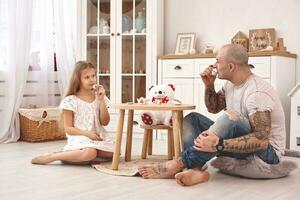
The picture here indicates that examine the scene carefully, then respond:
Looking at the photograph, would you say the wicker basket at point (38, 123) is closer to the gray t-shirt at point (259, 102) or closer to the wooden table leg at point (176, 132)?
the wooden table leg at point (176, 132)

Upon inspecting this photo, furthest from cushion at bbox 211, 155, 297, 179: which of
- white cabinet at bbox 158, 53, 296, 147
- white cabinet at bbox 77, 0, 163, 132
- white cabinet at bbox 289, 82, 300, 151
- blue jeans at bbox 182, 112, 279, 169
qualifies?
white cabinet at bbox 77, 0, 163, 132

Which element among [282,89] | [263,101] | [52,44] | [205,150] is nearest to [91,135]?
[205,150]

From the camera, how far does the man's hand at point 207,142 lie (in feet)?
7.06

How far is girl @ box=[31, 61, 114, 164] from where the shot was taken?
9.06 feet

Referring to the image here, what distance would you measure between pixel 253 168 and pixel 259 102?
35 centimetres

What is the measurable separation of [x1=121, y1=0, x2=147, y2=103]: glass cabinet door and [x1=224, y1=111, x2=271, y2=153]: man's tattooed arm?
2.17 meters

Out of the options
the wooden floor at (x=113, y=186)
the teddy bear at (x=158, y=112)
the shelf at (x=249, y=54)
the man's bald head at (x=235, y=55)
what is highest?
the shelf at (x=249, y=54)

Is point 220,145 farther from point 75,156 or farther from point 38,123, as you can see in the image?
point 38,123

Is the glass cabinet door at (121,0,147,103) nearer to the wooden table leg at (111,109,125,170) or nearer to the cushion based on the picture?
the wooden table leg at (111,109,125,170)

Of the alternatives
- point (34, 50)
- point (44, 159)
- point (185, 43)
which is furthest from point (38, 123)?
point (185, 43)

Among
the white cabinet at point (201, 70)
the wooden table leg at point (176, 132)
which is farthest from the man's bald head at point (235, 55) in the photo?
the white cabinet at point (201, 70)

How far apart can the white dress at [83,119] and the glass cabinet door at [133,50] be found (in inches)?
56.1

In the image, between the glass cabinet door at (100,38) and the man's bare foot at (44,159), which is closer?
the man's bare foot at (44,159)

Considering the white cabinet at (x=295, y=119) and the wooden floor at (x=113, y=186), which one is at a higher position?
the white cabinet at (x=295, y=119)
